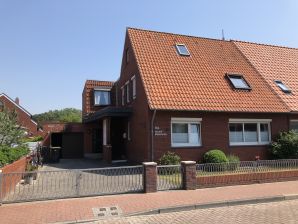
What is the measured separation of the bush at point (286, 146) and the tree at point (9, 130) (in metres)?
13.8

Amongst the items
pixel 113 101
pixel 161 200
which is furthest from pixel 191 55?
pixel 161 200

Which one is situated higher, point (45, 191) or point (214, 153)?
point (214, 153)

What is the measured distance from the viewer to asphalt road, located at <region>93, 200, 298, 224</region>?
28.5 ft

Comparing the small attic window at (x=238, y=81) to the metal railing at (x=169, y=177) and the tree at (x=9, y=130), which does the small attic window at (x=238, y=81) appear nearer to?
the metal railing at (x=169, y=177)

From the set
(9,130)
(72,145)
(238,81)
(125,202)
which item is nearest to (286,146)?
(238,81)

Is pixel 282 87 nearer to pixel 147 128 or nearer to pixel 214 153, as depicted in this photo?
pixel 214 153

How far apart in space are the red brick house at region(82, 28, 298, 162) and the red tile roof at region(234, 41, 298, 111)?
0.32ft

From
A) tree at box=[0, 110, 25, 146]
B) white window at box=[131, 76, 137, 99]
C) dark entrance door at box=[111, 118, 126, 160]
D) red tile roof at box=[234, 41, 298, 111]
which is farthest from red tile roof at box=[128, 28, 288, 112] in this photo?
tree at box=[0, 110, 25, 146]

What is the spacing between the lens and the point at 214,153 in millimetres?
17734

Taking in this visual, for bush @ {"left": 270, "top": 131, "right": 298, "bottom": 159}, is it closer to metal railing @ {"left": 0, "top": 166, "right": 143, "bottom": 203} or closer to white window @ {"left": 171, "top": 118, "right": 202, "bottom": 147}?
white window @ {"left": 171, "top": 118, "right": 202, "bottom": 147}

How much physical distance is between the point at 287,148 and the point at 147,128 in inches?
313

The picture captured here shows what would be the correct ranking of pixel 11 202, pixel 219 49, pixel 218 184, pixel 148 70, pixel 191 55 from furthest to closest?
1. pixel 219 49
2. pixel 191 55
3. pixel 148 70
4. pixel 218 184
5. pixel 11 202

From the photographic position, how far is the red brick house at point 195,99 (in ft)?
59.1

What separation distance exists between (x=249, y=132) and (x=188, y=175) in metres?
8.89
